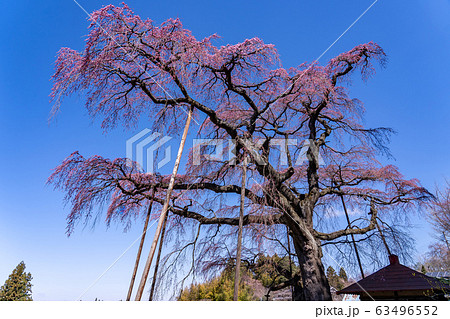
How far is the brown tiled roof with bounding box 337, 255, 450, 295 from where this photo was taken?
5.96 m

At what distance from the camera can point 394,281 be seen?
6402 mm

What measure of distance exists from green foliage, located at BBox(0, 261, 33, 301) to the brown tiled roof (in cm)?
2937

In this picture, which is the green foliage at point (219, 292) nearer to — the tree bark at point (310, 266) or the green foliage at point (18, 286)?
the tree bark at point (310, 266)

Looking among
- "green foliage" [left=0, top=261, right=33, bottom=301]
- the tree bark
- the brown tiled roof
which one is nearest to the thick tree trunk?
the tree bark

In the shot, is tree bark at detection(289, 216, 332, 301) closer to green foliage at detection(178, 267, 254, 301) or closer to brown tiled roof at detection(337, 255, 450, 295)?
brown tiled roof at detection(337, 255, 450, 295)

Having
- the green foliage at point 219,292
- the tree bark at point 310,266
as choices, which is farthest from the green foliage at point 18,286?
the tree bark at point 310,266

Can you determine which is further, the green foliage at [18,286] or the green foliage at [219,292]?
the green foliage at [18,286]

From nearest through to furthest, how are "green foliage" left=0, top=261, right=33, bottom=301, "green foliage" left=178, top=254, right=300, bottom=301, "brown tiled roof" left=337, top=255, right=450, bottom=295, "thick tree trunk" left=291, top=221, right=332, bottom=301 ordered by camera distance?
"brown tiled roof" left=337, top=255, right=450, bottom=295 < "thick tree trunk" left=291, top=221, right=332, bottom=301 < "green foliage" left=178, top=254, right=300, bottom=301 < "green foliage" left=0, top=261, right=33, bottom=301

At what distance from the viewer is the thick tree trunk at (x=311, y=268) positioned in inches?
248

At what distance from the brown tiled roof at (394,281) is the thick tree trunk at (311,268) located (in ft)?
2.73

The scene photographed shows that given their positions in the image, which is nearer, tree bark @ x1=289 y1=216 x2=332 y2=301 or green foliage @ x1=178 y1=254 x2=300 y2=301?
tree bark @ x1=289 y1=216 x2=332 y2=301

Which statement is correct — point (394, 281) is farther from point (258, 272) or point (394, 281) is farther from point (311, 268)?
point (258, 272)

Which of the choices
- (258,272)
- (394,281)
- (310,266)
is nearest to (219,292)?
(258,272)
